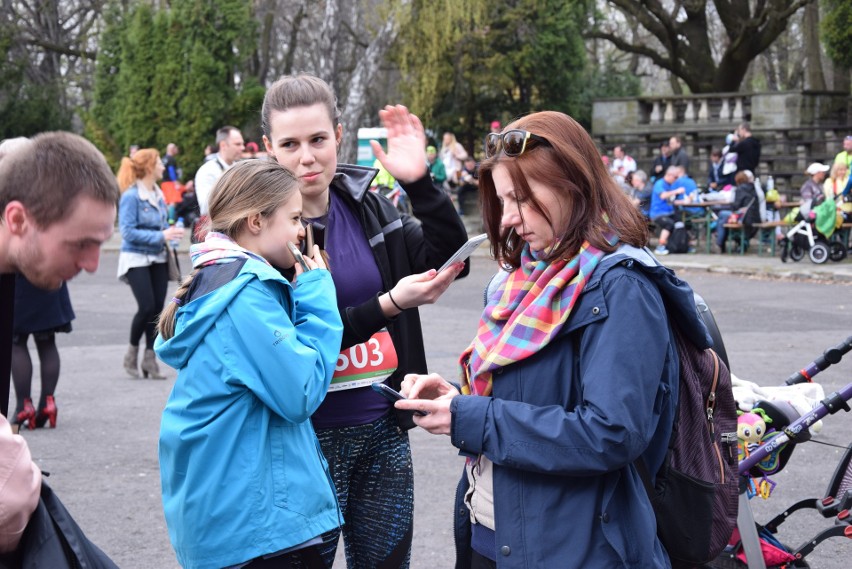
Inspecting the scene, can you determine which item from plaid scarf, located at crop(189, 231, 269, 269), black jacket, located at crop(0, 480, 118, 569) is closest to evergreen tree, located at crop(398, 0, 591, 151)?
plaid scarf, located at crop(189, 231, 269, 269)

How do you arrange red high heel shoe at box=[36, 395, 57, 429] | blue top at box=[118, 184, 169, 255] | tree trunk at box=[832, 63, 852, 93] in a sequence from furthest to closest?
tree trunk at box=[832, 63, 852, 93] → blue top at box=[118, 184, 169, 255] → red high heel shoe at box=[36, 395, 57, 429]

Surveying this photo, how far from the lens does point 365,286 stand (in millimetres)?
3326

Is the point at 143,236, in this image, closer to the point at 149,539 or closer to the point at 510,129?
the point at 149,539

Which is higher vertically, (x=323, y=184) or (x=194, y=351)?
(x=323, y=184)

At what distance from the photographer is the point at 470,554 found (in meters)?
2.89

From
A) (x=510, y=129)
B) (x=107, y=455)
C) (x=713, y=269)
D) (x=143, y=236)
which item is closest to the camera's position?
(x=510, y=129)

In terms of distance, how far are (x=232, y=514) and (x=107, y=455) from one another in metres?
4.51

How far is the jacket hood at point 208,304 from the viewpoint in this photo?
2.79 m

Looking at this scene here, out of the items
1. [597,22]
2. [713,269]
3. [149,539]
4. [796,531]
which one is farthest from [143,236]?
[597,22]

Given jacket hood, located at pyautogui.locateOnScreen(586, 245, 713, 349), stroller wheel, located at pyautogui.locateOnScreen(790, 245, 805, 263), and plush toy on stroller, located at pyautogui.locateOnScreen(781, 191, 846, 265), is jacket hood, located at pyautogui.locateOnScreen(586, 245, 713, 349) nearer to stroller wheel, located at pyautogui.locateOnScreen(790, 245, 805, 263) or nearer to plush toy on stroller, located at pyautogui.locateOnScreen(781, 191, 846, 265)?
plush toy on stroller, located at pyautogui.locateOnScreen(781, 191, 846, 265)

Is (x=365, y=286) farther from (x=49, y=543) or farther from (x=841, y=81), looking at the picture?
(x=841, y=81)

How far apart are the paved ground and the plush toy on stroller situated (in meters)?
0.79

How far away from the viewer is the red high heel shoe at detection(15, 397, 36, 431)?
7.61 meters

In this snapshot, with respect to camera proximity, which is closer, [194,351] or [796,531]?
[194,351]
